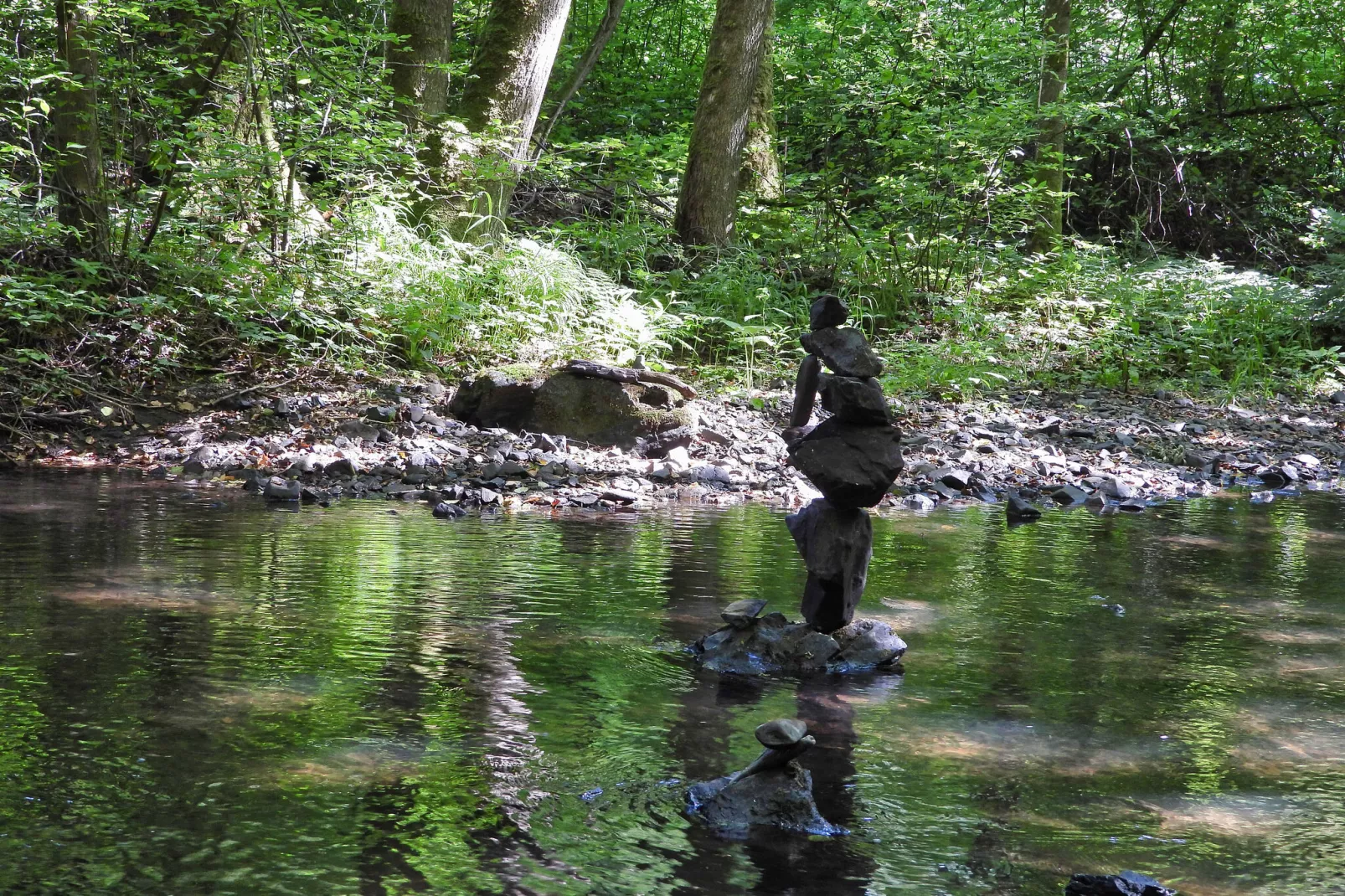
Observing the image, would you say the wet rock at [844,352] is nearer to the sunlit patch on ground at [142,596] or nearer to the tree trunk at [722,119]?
the sunlit patch on ground at [142,596]

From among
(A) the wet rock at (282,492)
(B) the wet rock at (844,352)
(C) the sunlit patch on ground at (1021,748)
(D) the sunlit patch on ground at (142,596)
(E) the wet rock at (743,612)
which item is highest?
(B) the wet rock at (844,352)

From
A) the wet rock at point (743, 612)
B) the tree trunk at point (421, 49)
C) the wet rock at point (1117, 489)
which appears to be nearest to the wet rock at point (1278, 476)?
the wet rock at point (1117, 489)

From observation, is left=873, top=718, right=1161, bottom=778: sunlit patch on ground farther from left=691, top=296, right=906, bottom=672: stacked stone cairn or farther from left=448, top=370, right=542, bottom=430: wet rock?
left=448, top=370, right=542, bottom=430: wet rock

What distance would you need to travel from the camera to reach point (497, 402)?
8.88m

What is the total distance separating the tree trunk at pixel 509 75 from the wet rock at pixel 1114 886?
1039 cm

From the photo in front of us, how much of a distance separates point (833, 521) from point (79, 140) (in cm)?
796

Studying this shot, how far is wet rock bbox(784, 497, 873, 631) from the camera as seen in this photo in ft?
12.6

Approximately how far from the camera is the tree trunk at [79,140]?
8938mm

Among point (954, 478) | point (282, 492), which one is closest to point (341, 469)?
point (282, 492)

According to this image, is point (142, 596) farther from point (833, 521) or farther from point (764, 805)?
point (764, 805)

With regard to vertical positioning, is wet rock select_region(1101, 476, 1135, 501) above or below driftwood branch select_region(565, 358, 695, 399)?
below

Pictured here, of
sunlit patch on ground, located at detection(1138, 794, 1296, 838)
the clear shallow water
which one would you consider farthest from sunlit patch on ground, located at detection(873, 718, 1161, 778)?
sunlit patch on ground, located at detection(1138, 794, 1296, 838)

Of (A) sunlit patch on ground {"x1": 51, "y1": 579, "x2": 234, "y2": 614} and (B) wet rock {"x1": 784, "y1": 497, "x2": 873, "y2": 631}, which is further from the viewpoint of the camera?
(A) sunlit patch on ground {"x1": 51, "y1": 579, "x2": 234, "y2": 614}

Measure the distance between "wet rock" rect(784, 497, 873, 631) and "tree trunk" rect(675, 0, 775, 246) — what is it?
969 cm
